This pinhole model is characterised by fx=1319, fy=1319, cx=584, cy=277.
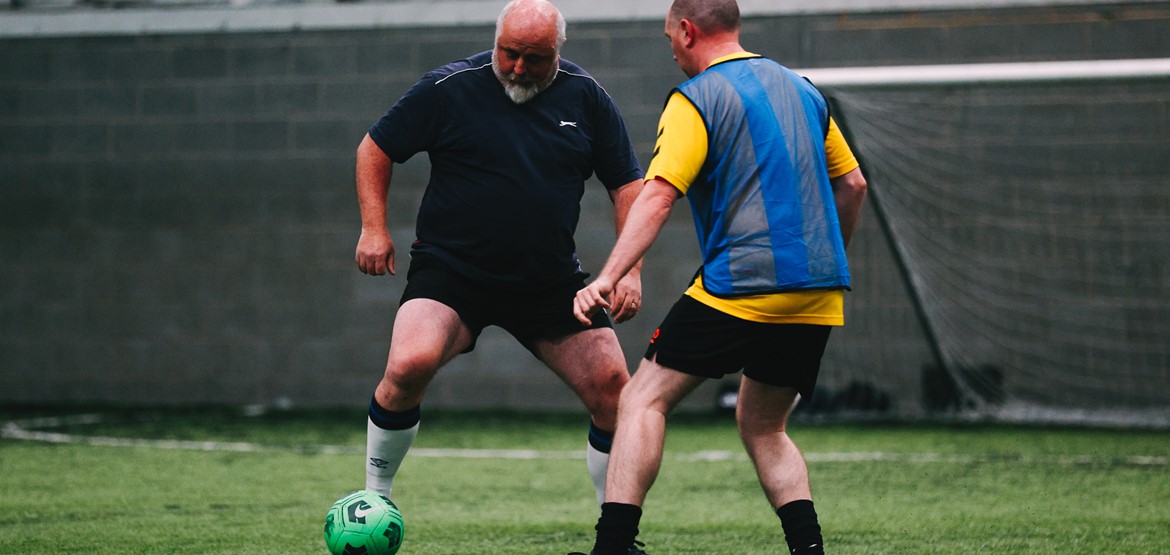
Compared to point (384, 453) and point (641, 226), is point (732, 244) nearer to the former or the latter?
point (641, 226)

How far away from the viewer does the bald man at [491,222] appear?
13.4 feet

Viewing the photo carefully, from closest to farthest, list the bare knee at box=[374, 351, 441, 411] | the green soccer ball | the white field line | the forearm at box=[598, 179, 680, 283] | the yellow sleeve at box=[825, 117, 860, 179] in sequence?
1. the forearm at box=[598, 179, 680, 283]
2. the yellow sleeve at box=[825, 117, 860, 179]
3. the green soccer ball
4. the bare knee at box=[374, 351, 441, 411]
5. the white field line

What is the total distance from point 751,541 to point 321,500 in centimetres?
199

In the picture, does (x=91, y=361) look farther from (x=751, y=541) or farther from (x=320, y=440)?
(x=751, y=541)

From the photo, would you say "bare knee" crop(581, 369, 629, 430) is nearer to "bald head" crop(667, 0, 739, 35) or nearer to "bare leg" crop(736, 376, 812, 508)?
"bare leg" crop(736, 376, 812, 508)

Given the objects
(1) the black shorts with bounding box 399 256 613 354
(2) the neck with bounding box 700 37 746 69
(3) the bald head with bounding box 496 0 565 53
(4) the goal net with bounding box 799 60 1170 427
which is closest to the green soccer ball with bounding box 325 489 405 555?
(1) the black shorts with bounding box 399 256 613 354

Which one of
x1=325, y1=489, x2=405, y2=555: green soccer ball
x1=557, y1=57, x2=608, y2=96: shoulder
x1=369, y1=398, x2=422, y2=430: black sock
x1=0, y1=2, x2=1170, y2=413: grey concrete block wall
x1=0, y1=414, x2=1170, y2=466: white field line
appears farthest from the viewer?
x1=0, y1=2, x2=1170, y2=413: grey concrete block wall

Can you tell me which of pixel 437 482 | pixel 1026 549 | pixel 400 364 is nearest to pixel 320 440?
pixel 437 482

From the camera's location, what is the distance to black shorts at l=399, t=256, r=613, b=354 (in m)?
4.10

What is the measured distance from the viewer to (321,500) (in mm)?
5617

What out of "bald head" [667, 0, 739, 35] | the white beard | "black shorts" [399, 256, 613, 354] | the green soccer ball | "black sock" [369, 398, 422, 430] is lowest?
the green soccer ball

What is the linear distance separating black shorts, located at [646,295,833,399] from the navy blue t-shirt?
765 millimetres

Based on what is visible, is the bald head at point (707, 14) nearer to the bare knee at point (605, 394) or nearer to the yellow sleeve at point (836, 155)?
the yellow sleeve at point (836, 155)

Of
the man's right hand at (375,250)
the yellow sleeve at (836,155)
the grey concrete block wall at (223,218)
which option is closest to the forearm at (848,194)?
the yellow sleeve at (836,155)
